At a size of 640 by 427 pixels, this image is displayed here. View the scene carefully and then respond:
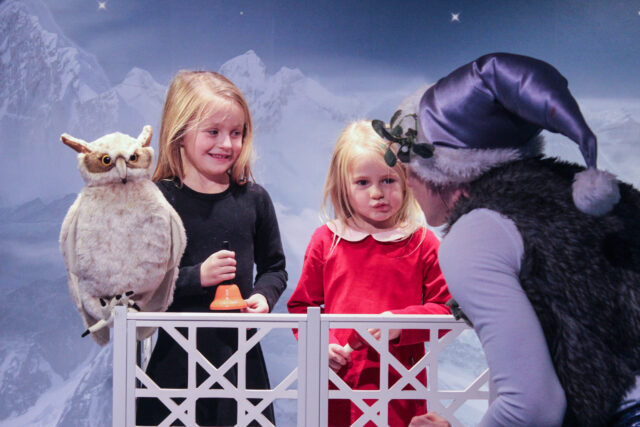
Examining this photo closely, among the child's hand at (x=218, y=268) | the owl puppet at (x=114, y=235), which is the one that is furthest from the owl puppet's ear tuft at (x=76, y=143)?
the child's hand at (x=218, y=268)

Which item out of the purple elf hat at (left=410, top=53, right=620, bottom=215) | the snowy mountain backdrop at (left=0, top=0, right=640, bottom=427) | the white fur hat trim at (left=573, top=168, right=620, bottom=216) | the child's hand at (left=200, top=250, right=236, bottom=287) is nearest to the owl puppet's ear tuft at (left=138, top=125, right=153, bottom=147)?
the child's hand at (left=200, top=250, right=236, bottom=287)

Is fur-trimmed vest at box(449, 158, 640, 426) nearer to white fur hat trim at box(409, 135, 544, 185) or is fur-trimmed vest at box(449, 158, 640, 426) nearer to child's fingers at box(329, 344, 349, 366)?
white fur hat trim at box(409, 135, 544, 185)

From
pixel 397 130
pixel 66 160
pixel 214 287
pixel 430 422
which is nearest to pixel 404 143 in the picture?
pixel 397 130

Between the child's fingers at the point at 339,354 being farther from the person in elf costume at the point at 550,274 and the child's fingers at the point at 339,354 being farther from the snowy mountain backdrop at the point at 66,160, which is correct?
the snowy mountain backdrop at the point at 66,160

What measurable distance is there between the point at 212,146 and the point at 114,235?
13.0 inches

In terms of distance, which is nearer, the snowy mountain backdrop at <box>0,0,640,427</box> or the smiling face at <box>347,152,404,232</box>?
the smiling face at <box>347,152,404,232</box>

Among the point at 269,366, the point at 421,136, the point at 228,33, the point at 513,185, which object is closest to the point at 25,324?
the point at 269,366

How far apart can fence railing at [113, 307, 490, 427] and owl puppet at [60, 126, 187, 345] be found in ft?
0.47

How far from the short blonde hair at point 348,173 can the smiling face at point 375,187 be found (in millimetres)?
13

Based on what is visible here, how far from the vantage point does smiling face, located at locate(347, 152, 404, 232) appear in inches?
62.3

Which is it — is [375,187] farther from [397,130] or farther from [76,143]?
[76,143]

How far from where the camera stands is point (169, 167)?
1.62m

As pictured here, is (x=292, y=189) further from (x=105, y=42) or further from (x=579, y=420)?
(x=579, y=420)

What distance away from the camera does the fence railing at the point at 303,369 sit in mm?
1270
